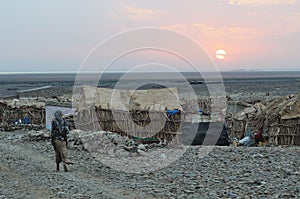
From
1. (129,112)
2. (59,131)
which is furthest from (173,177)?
(129,112)

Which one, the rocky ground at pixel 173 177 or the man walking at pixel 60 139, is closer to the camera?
the rocky ground at pixel 173 177

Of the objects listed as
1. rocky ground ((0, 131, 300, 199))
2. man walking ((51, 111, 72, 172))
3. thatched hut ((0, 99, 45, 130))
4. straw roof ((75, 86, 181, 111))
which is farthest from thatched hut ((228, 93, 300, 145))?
thatched hut ((0, 99, 45, 130))

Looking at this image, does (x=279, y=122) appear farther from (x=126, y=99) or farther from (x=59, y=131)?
(x=59, y=131)

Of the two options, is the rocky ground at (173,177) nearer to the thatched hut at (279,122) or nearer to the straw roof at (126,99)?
the thatched hut at (279,122)

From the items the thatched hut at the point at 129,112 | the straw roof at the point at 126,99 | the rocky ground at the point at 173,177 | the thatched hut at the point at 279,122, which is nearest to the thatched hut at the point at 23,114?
the thatched hut at the point at 129,112

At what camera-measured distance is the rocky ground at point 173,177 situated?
9188mm

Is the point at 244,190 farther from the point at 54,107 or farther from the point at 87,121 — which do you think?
the point at 54,107

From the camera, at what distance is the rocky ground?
9188mm

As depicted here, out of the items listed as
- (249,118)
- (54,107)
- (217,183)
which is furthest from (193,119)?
(217,183)

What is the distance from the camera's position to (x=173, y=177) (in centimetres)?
1084

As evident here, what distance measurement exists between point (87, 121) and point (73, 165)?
7239 millimetres

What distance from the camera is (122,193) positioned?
9227mm

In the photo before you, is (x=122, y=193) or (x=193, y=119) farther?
(x=193, y=119)

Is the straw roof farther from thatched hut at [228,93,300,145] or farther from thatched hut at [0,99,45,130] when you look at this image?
thatched hut at [0,99,45,130]
